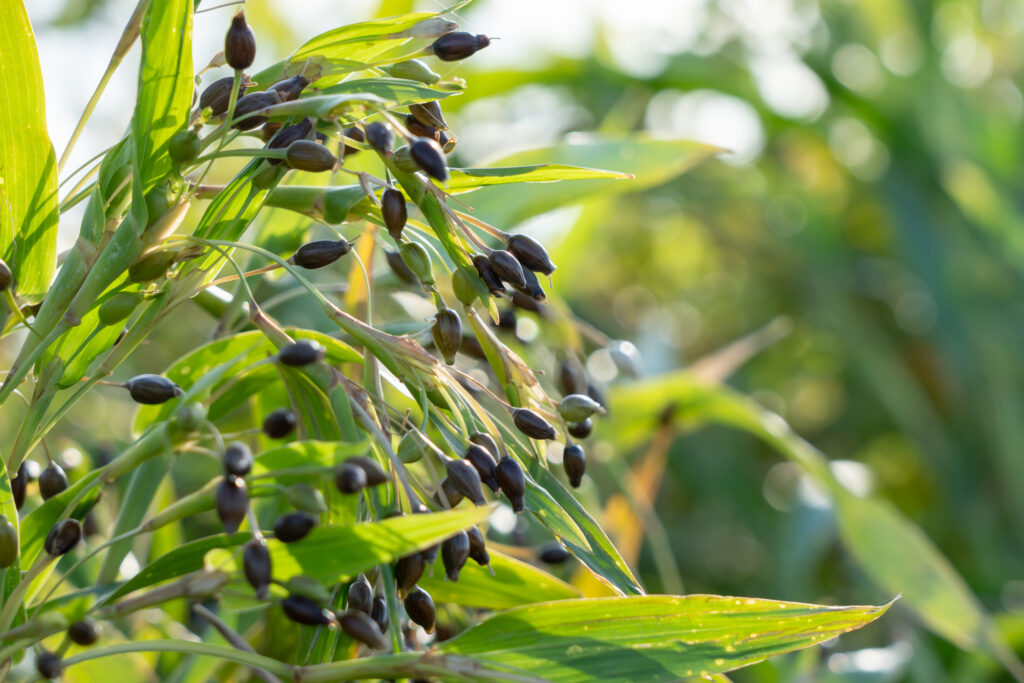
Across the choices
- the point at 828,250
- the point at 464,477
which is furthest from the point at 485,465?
the point at 828,250

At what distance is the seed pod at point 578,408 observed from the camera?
320 millimetres

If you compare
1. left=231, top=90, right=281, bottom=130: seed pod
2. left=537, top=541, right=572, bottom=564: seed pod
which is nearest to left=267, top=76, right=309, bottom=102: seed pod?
left=231, top=90, right=281, bottom=130: seed pod

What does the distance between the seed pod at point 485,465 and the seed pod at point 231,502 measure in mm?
68

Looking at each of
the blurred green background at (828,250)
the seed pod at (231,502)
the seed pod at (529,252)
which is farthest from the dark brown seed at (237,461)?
the blurred green background at (828,250)

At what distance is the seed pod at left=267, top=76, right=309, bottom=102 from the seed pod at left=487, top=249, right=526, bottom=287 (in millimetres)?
81

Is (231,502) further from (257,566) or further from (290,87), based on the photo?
(290,87)

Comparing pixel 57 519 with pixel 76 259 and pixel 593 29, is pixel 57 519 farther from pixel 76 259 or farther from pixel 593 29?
pixel 593 29

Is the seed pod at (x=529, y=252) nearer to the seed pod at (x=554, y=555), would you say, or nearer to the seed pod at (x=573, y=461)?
the seed pod at (x=573, y=461)

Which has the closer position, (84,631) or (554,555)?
(84,631)

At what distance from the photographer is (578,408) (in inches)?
12.7

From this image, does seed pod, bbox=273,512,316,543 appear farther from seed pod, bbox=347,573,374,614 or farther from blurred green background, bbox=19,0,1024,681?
blurred green background, bbox=19,0,1024,681

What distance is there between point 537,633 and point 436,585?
9 cm

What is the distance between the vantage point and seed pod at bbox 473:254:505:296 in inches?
11.3

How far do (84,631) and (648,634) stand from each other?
0.17m
